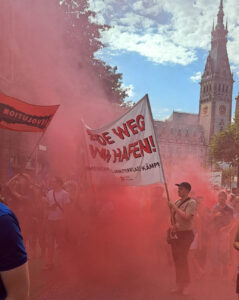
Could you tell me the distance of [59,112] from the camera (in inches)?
475

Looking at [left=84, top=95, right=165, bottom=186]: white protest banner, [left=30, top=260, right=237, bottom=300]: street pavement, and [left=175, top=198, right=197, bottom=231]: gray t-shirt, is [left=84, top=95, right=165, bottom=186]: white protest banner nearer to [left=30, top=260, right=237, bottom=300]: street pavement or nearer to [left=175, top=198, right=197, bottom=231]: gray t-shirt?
[left=175, top=198, right=197, bottom=231]: gray t-shirt

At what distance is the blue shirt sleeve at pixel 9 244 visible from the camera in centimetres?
145

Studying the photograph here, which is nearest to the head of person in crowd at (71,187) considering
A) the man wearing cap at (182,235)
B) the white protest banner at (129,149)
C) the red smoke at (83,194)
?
the red smoke at (83,194)

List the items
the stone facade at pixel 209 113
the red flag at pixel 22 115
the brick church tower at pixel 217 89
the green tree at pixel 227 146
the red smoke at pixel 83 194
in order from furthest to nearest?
the stone facade at pixel 209 113
the brick church tower at pixel 217 89
the green tree at pixel 227 146
the red flag at pixel 22 115
the red smoke at pixel 83 194

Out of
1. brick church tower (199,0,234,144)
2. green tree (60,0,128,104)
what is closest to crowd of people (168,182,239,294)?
green tree (60,0,128,104)

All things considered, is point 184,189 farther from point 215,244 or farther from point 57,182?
point 57,182

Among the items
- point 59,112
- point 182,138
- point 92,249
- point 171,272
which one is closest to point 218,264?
point 171,272

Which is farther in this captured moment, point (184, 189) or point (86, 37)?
point (86, 37)

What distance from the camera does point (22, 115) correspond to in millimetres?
6258

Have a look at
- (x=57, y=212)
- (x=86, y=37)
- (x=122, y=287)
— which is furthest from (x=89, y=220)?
(x=86, y=37)

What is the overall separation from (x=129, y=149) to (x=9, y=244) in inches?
182

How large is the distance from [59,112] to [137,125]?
6.56 m

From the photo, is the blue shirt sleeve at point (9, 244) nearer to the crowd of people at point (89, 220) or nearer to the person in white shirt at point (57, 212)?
the crowd of people at point (89, 220)

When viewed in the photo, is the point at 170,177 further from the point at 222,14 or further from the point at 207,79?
the point at 222,14
